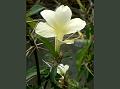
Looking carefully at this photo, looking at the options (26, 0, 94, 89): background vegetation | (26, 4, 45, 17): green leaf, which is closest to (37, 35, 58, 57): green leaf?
(26, 0, 94, 89): background vegetation

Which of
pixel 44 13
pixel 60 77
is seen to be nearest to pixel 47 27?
pixel 44 13

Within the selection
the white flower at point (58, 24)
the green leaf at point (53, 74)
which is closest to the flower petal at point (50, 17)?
the white flower at point (58, 24)

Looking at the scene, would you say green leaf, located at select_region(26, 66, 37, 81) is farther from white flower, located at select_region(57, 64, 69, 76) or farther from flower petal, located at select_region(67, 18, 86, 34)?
flower petal, located at select_region(67, 18, 86, 34)

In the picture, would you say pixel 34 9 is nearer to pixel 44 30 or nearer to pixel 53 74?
pixel 44 30

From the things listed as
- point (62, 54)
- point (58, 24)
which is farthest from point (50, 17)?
point (62, 54)

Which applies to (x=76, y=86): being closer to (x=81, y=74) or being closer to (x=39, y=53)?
(x=81, y=74)

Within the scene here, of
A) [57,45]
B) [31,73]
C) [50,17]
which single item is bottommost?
[31,73]

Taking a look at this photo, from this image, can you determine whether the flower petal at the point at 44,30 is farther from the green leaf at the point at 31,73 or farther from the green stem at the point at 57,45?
the green leaf at the point at 31,73
